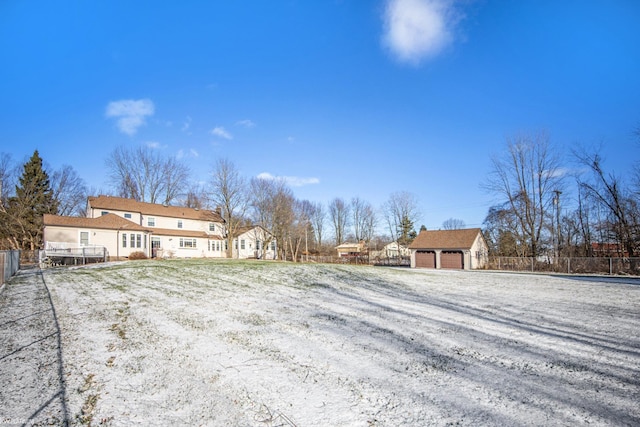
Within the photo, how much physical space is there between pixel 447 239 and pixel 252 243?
24116 mm

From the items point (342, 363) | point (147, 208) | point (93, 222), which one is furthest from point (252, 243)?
point (342, 363)

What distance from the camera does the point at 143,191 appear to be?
145ft

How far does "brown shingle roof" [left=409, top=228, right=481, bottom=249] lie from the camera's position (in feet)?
114

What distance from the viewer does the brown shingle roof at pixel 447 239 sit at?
3481cm

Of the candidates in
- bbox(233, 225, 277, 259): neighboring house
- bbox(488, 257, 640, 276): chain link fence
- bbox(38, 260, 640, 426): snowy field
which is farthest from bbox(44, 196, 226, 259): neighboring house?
bbox(488, 257, 640, 276): chain link fence

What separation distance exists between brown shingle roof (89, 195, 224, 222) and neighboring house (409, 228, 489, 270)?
2418 centimetres

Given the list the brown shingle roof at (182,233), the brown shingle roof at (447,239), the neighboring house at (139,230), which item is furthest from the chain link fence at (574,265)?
the neighboring house at (139,230)

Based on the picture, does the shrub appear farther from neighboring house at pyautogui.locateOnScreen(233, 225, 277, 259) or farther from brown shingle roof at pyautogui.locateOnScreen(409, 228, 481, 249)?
brown shingle roof at pyautogui.locateOnScreen(409, 228, 481, 249)

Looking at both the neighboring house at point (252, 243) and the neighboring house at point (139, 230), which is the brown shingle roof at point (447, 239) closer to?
the neighboring house at point (252, 243)

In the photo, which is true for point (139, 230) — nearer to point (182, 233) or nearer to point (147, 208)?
point (147, 208)

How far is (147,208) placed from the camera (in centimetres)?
3506

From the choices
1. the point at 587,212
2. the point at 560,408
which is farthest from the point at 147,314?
the point at 587,212

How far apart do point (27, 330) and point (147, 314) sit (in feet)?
6.48

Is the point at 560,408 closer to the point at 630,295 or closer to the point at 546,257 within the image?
the point at 630,295
